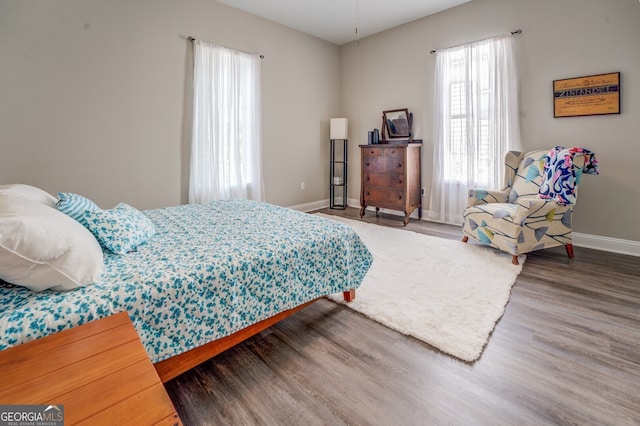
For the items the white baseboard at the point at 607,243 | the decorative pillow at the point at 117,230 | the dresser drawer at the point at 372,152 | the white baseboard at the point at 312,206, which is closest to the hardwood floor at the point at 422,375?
the decorative pillow at the point at 117,230

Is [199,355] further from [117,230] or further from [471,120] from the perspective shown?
[471,120]

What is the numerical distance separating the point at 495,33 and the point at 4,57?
506 centimetres

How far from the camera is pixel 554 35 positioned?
3.43 meters

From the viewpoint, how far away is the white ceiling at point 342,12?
13.1ft

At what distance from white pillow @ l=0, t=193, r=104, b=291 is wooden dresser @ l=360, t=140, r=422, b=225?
3849mm

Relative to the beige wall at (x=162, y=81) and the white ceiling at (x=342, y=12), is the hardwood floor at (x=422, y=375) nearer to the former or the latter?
the beige wall at (x=162, y=81)

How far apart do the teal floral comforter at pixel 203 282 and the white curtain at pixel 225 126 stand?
5.55 ft

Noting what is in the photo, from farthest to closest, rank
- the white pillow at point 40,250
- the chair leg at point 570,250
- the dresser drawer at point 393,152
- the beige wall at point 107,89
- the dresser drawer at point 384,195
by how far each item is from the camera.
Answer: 1. the dresser drawer at point 384,195
2. the dresser drawer at point 393,152
3. the chair leg at point 570,250
4. the beige wall at point 107,89
5. the white pillow at point 40,250

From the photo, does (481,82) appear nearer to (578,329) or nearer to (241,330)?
(578,329)

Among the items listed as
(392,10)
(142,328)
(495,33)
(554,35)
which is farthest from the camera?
(392,10)

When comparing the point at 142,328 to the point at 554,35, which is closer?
the point at 142,328

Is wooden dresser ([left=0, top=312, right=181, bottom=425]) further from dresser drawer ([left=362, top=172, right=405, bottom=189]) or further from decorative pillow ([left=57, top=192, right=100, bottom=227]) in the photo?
dresser drawer ([left=362, top=172, right=405, bottom=189])

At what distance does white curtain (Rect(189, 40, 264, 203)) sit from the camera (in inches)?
150

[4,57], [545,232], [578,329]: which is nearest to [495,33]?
[545,232]
